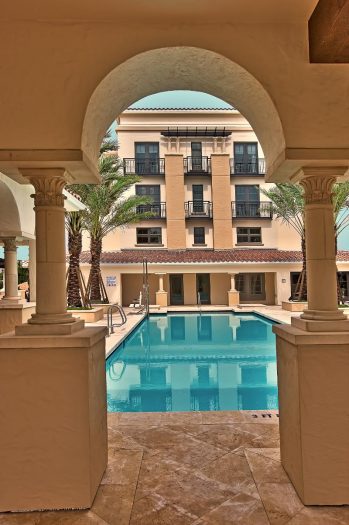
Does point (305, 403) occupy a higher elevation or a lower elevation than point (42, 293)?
lower

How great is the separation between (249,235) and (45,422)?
25.9 meters

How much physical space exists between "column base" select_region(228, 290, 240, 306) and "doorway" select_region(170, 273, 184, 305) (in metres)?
3.64

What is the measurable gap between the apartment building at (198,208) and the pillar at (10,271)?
1356cm

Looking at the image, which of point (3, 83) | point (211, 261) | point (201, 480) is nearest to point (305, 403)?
point (201, 480)

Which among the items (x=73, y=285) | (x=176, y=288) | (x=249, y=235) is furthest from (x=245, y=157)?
(x=73, y=285)

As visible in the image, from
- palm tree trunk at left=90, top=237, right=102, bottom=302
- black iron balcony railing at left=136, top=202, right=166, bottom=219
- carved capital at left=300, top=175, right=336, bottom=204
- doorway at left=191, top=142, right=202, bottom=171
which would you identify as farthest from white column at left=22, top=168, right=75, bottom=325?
doorway at left=191, top=142, right=202, bottom=171

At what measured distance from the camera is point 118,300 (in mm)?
24656

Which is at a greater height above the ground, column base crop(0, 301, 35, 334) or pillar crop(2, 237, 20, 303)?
pillar crop(2, 237, 20, 303)

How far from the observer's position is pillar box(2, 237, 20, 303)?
11672mm

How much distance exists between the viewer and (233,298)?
80.9ft

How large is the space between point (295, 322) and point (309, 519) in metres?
1.65

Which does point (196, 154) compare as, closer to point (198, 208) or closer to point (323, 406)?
point (198, 208)

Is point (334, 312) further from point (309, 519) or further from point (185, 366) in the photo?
point (185, 366)

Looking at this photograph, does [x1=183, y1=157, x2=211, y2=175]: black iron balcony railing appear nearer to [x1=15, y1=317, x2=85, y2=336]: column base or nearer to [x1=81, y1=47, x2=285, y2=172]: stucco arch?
[x1=81, y1=47, x2=285, y2=172]: stucco arch
